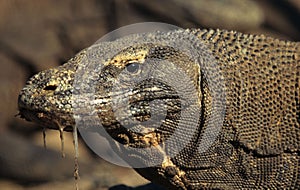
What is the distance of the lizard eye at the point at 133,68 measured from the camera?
4688mm

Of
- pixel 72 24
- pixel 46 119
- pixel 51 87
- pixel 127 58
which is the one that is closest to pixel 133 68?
pixel 127 58

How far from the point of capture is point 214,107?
480 centimetres

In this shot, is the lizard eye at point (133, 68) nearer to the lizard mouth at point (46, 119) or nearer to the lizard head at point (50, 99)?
the lizard head at point (50, 99)

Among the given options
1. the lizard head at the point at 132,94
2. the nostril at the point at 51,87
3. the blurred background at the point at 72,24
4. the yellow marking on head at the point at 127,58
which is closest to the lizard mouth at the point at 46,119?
the lizard head at the point at 132,94

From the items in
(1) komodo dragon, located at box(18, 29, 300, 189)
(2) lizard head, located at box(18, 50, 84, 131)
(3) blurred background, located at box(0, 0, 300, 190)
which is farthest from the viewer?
(3) blurred background, located at box(0, 0, 300, 190)

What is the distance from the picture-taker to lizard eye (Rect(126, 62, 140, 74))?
Answer: 469 cm

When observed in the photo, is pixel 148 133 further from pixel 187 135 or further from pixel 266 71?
pixel 266 71

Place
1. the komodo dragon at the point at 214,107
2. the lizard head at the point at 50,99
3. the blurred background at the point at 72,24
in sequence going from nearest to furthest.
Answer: the lizard head at the point at 50,99, the komodo dragon at the point at 214,107, the blurred background at the point at 72,24

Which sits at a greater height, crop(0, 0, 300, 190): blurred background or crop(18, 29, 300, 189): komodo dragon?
crop(0, 0, 300, 190): blurred background

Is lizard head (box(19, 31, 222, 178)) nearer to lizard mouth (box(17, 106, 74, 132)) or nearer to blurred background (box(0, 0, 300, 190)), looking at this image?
lizard mouth (box(17, 106, 74, 132))

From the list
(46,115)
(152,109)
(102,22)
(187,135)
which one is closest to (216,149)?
(187,135)

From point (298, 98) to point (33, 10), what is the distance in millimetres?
6374

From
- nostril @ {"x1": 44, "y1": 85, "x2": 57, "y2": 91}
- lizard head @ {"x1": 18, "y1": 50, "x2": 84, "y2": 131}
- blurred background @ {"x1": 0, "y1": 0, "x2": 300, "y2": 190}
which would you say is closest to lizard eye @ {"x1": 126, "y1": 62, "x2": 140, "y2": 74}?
lizard head @ {"x1": 18, "y1": 50, "x2": 84, "y2": 131}

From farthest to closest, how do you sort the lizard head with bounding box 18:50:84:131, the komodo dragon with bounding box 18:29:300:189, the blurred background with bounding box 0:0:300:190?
1. the blurred background with bounding box 0:0:300:190
2. the komodo dragon with bounding box 18:29:300:189
3. the lizard head with bounding box 18:50:84:131
